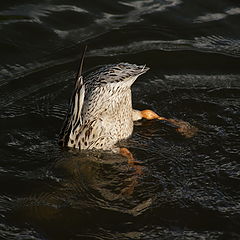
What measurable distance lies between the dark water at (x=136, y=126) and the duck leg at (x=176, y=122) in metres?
0.09

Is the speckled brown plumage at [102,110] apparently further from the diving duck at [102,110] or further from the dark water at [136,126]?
the dark water at [136,126]

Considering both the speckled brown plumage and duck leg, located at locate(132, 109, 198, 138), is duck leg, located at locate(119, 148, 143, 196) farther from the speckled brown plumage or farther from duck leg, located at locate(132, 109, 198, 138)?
duck leg, located at locate(132, 109, 198, 138)

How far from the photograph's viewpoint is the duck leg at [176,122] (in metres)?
6.46

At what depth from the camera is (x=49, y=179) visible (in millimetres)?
5910

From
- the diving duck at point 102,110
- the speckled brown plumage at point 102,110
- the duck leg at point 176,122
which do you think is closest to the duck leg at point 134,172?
the diving duck at point 102,110

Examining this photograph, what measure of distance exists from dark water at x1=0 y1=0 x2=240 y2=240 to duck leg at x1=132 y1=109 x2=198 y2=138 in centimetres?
9

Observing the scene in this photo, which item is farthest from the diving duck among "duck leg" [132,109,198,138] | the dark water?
"duck leg" [132,109,198,138]

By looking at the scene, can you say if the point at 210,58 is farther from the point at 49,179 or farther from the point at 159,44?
the point at 49,179

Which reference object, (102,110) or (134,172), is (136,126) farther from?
(134,172)

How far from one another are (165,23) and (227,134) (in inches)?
104

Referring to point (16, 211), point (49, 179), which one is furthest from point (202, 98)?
point (16, 211)

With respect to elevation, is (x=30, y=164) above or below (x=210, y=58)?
below

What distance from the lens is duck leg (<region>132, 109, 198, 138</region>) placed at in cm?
646

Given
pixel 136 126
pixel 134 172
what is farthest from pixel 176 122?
pixel 134 172
